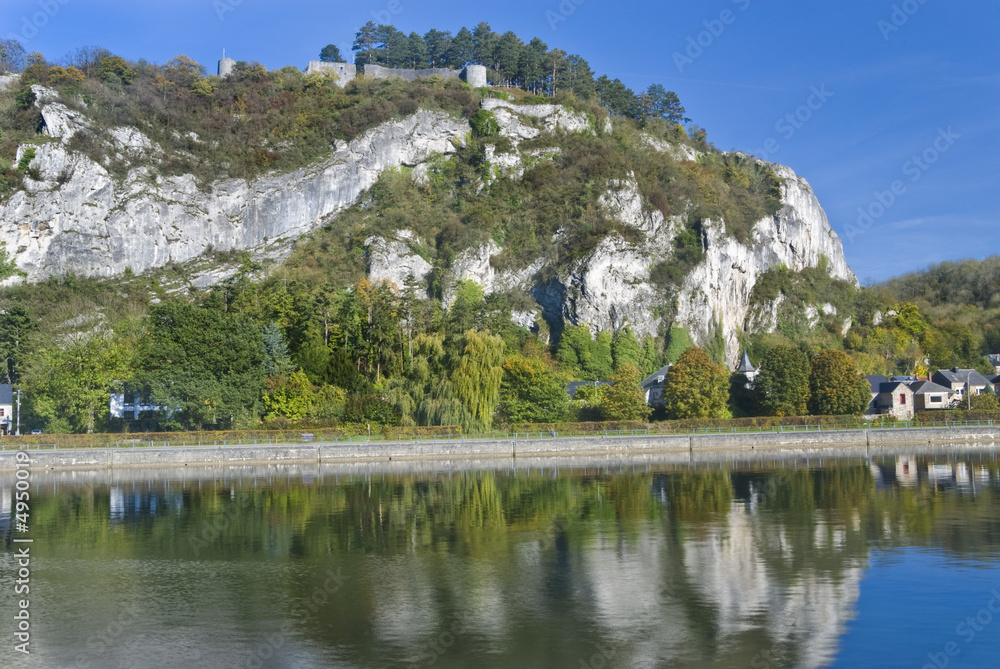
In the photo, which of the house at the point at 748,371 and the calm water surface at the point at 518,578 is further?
the house at the point at 748,371

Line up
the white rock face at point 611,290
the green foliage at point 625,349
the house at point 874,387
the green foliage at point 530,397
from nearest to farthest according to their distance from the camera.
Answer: the green foliage at point 530,397 → the house at point 874,387 → the green foliage at point 625,349 → the white rock face at point 611,290

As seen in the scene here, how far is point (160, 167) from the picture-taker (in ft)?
314

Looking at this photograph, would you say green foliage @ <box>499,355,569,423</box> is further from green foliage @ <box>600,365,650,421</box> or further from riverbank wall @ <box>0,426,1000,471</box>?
riverbank wall @ <box>0,426,1000,471</box>

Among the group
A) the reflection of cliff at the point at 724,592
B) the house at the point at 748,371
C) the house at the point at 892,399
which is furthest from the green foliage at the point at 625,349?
the reflection of cliff at the point at 724,592

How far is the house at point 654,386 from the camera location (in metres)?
73.0

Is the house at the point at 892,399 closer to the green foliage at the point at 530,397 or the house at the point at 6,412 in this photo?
the green foliage at the point at 530,397

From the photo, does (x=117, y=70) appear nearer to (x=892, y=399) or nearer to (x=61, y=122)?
(x=61, y=122)

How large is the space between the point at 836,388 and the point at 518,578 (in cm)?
5309

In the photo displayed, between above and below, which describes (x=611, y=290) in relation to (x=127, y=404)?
above

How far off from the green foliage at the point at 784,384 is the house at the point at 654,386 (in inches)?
347

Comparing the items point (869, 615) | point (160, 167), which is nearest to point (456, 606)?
point (869, 615)

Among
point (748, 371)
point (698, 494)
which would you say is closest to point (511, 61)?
point (748, 371)

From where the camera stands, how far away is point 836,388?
66.8 meters

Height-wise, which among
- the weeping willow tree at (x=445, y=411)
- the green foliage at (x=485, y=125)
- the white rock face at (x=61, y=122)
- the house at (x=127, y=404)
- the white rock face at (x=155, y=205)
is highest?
the green foliage at (x=485, y=125)
